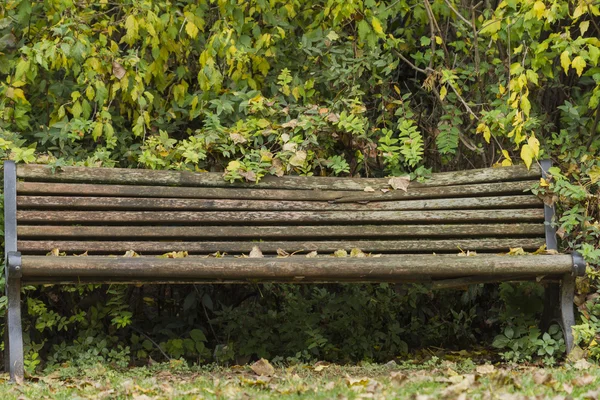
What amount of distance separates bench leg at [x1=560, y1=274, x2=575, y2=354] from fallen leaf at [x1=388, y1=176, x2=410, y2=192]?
1127mm

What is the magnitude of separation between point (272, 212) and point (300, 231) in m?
0.20

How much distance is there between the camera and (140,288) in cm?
648

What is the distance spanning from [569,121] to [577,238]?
1115mm

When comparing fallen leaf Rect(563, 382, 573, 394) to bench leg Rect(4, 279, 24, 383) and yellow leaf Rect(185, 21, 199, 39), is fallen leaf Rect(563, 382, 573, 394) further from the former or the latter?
yellow leaf Rect(185, 21, 199, 39)

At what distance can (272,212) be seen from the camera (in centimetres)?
552

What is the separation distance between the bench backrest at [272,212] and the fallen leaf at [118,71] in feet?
2.50

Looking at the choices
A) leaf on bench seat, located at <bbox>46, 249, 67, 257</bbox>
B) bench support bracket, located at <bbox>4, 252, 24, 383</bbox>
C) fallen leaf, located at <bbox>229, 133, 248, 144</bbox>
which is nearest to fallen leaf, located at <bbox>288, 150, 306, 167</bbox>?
fallen leaf, located at <bbox>229, 133, 248, 144</bbox>

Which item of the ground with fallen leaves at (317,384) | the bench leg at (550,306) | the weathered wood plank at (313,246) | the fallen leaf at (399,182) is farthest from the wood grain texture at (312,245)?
the ground with fallen leaves at (317,384)

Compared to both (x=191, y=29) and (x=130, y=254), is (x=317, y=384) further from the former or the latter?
(x=191, y=29)

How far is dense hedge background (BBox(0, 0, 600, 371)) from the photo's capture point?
5.67m

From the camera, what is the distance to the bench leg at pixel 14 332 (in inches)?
184

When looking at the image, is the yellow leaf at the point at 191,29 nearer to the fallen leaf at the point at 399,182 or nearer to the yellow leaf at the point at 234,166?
the yellow leaf at the point at 234,166

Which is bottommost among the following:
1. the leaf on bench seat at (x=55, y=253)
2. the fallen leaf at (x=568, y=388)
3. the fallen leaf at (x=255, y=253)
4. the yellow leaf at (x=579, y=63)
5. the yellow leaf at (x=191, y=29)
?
the fallen leaf at (x=568, y=388)

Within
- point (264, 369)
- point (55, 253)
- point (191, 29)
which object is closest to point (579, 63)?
point (191, 29)
